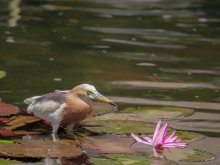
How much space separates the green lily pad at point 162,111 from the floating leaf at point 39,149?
1.41 metres

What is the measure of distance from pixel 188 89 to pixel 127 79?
2.42 feet

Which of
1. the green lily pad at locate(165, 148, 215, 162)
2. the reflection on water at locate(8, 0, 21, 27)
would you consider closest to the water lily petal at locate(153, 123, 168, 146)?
the green lily pad at locate(165, 148, 215, 162)

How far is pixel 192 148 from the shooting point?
5.29 meters

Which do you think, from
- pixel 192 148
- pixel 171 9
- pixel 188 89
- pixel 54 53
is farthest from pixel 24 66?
pixel 171 9

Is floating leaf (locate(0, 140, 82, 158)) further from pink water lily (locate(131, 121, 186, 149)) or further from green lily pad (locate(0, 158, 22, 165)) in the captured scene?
pink water lily (locate(131, 121, 186, 149))

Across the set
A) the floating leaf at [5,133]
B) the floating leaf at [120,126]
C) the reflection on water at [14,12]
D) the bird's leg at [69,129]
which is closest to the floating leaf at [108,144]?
the floating leaf at [120,126]

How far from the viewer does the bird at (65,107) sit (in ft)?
17.5

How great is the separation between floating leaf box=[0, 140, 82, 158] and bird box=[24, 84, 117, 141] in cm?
44

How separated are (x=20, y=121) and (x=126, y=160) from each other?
1065mm

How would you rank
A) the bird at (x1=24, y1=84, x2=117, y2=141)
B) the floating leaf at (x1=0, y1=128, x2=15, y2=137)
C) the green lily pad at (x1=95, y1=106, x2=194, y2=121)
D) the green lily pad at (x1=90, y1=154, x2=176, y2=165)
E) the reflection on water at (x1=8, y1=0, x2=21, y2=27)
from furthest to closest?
the reflection on water at (x1=8, y1=0, x2=21, y2=27)
the green lily pad at (x1=95, y1=106, x2=194, y2=121)
the bird at (x1=24, y1=84, x2=117, y2=141)
the floating leaf at (x1=0, y1=128, x2=15, y2=137)
the green lily pad at (x1=90, y1=154, x2=176, y2=165)

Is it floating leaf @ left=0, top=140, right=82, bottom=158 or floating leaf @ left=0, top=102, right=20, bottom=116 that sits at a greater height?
floating leaf @ left=0, top=102, right=20, bottom=116

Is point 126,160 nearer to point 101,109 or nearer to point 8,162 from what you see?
point 8,162

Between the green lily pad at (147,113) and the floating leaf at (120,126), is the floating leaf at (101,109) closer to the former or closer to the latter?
the green lily pad at (147,113)

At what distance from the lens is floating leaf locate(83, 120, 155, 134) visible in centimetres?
552
